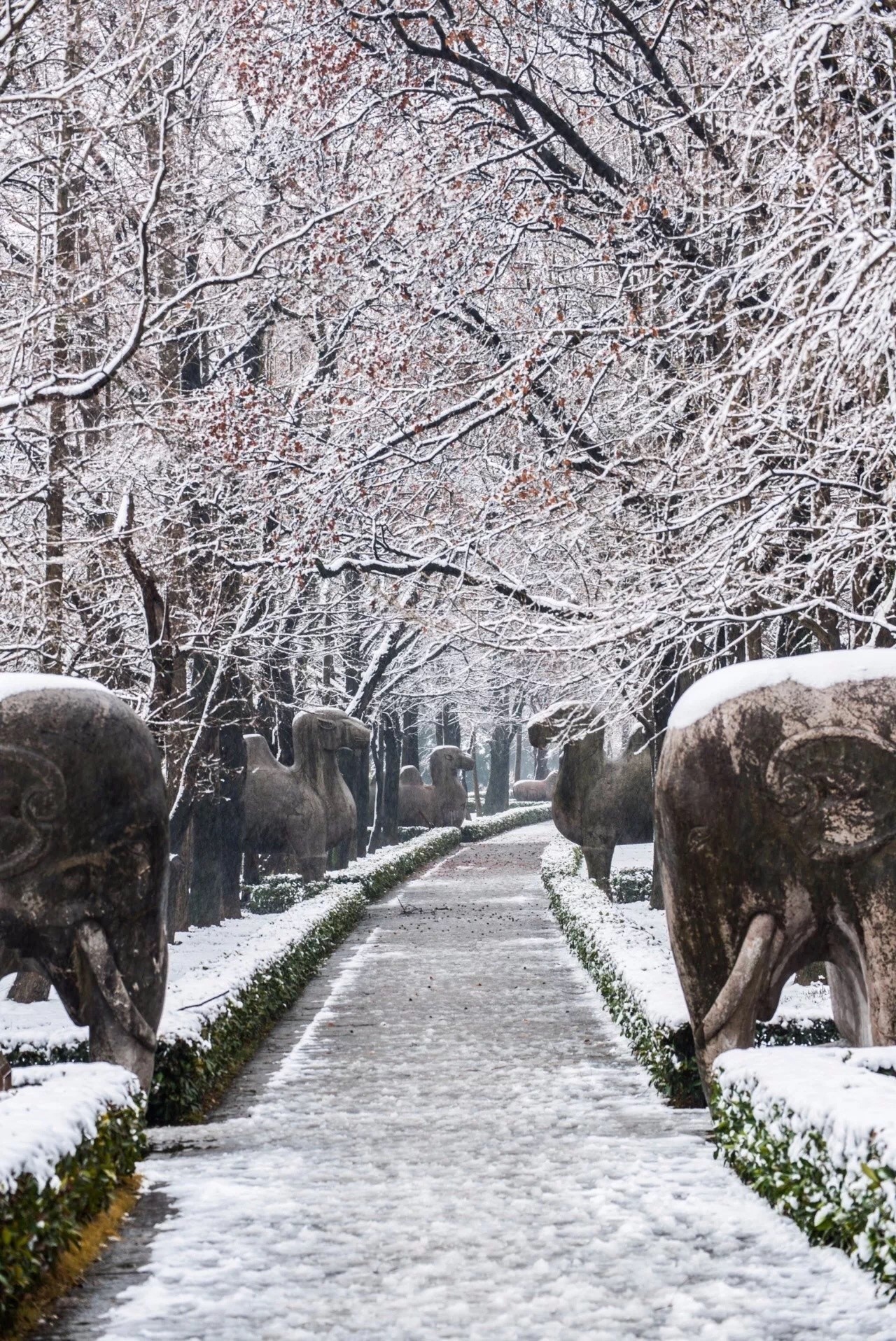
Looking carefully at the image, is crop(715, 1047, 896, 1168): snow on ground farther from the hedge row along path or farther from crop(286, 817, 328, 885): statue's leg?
crop(286, 817, 328, 885): statue's leg

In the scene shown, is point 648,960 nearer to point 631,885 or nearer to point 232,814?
point 232,814

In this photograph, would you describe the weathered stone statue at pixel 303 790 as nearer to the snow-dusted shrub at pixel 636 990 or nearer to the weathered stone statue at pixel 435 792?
the snow-dusted shrub at pixel 636 990

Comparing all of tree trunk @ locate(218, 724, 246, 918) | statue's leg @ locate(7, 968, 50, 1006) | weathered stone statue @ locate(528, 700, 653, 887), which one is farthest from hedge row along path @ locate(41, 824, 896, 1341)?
weathered stone statue @ locate(528, 700, 653, 887)

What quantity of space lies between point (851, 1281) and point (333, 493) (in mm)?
10280

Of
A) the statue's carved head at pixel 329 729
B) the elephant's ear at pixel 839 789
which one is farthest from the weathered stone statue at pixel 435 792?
the elephant's ear at pixel 839 789

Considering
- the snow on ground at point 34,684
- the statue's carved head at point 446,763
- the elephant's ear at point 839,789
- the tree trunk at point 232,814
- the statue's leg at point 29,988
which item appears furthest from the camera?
the statue's carved head at point 446,763

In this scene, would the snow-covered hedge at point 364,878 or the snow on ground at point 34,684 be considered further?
the snow-covered hedge at point 364,878

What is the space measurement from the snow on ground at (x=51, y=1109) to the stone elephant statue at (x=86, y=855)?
0.42 meters

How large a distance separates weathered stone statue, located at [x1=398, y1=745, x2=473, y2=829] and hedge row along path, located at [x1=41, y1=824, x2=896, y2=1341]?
2910 cm

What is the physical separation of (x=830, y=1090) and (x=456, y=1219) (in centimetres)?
168

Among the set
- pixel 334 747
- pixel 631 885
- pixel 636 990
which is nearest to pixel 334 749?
pixel 334 747

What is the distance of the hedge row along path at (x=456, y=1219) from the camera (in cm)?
510

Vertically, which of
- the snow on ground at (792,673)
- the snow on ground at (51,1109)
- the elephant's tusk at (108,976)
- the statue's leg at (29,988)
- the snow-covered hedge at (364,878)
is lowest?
the snow-covered hedge at (364,878)

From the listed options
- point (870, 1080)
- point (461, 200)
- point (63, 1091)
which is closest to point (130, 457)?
point (461, 200)
